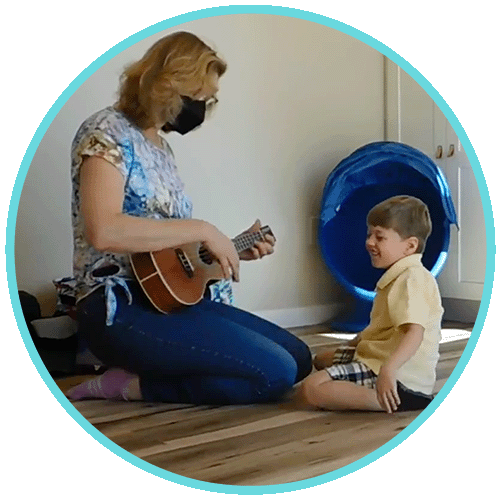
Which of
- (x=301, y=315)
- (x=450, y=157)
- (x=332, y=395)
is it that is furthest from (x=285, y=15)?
(x=332, y=395)

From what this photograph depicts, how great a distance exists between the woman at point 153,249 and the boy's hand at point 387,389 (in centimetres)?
10

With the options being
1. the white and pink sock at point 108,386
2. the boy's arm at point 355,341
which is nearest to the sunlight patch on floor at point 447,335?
the boy's arm at point 355,341

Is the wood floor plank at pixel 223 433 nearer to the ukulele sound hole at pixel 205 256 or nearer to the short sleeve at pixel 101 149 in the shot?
the ukulele sound hole at pixel 205 256

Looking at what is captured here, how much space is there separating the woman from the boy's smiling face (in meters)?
0.14

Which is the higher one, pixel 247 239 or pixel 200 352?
pixel 247 239

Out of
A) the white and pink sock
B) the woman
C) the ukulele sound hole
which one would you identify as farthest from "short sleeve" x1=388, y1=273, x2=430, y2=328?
the white and pink sock

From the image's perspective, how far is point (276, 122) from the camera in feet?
3.66

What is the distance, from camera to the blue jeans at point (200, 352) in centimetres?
106

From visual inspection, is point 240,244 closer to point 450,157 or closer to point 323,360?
point 323,360

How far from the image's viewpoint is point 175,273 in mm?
1031

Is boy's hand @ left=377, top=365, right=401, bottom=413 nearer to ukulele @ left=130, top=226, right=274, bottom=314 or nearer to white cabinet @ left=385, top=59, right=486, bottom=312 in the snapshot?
white cabinet @ left=385, top=59, right=486, bottom=312

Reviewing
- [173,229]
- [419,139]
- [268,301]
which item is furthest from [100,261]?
[419,139]

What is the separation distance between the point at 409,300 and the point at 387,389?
0.38 ft

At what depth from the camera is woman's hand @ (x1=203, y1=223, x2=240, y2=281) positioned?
1.05 meters
